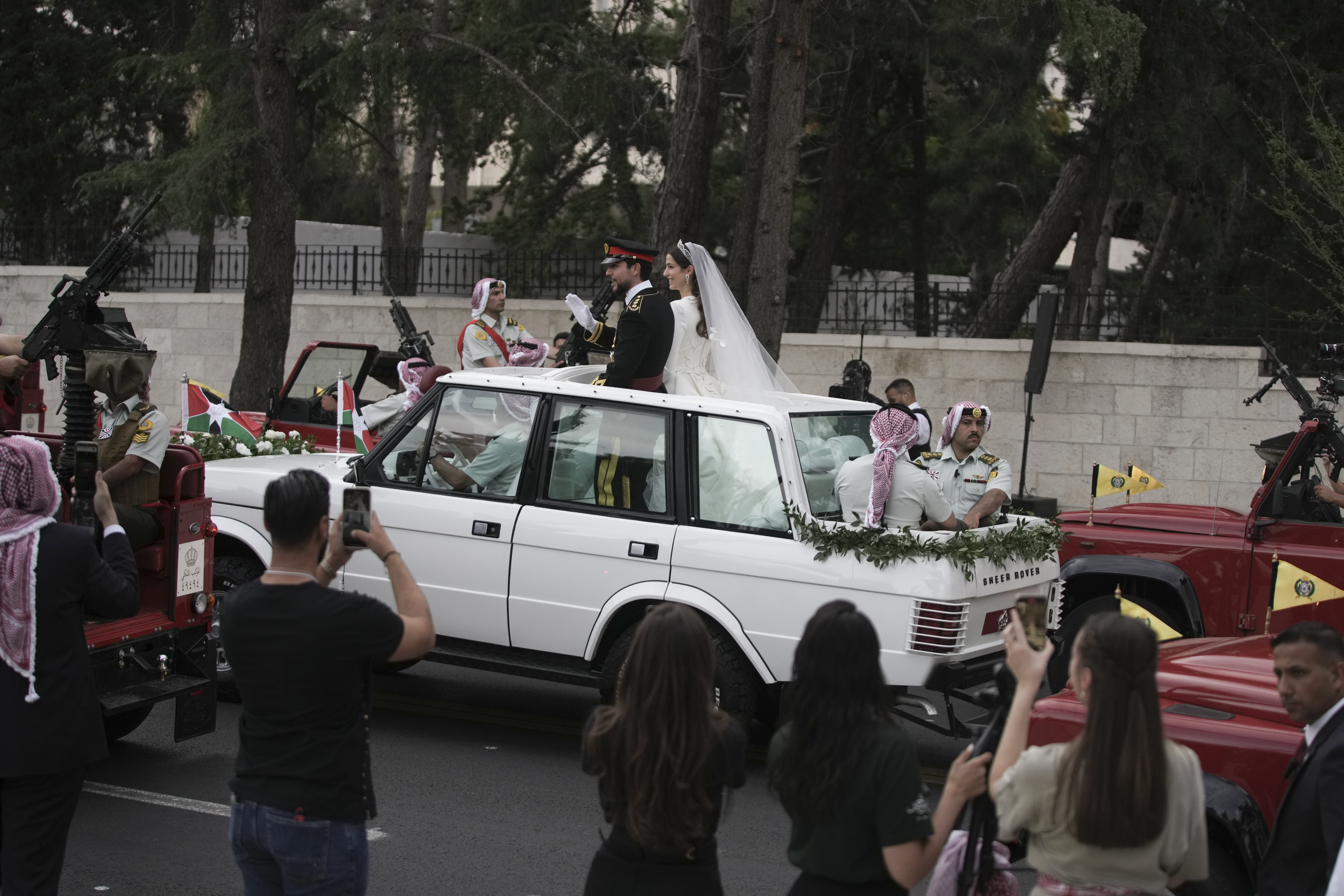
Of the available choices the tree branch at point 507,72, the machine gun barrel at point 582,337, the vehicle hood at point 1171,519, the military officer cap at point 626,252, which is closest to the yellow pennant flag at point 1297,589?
the vehicle hood at point 1171,519

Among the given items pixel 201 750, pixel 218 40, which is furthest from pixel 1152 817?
pixel 218 40

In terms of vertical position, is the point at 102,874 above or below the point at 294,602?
below

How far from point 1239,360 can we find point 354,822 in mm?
15177

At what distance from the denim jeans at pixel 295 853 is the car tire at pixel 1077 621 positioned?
18.9 ft

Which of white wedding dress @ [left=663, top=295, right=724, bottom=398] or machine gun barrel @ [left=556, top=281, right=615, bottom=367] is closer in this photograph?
white wedding dress @ [left=663, top=295, right=724, bottom=398]

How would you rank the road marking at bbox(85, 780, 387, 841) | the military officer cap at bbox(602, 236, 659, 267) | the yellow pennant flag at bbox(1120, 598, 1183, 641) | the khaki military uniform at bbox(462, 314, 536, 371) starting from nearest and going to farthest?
the road marking at bbox(85, 780, 387, 841) < the yellow pennant flag at bbox(1120, 598, 1183, 641) < the military officer cap at bbox(602, 236, 659, 267) < the khaki military uniform at bbox(462, 314, 536, 371)

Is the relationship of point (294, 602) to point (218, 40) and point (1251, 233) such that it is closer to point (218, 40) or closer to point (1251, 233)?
point (218, 40)

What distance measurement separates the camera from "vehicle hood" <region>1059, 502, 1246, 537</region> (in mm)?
8859

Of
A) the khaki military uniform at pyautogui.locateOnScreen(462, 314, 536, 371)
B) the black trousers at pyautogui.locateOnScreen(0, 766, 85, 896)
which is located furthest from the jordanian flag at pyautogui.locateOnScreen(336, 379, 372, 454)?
the black trousers at pyautogui.locateOnScreen(0, 766, 85, 896)

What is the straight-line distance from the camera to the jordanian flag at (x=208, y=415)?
12.4 m

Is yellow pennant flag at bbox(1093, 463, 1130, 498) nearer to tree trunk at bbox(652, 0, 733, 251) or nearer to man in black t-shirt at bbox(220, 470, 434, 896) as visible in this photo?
tree trunk at bbox(652, 0, 733, 251)

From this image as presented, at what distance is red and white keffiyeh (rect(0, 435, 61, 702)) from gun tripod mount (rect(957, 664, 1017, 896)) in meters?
2.75

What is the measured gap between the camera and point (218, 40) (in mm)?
18094

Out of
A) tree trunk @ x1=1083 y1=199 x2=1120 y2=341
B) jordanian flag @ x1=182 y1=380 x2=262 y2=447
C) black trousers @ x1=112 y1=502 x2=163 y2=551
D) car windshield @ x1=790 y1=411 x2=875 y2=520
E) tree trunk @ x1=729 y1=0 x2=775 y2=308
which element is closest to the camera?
black trousers @ x1=112 y1=502 x2=163 y2=551
